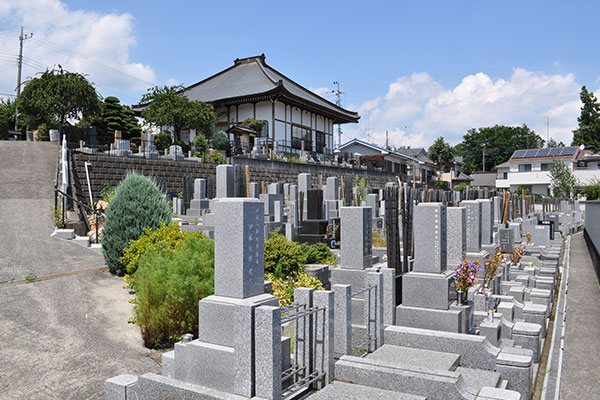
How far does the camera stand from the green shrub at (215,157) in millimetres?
25734

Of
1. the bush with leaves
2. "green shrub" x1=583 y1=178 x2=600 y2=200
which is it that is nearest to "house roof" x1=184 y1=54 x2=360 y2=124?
the bush with leaves

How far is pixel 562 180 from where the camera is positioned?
45.3 meters

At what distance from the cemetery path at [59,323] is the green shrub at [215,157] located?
13.7 meters

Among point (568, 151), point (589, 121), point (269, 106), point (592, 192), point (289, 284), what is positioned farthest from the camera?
point (589, 121)

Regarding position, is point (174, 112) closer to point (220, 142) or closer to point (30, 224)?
point (220, 142)

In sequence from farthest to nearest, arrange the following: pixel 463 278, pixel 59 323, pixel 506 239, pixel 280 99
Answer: pixel 280 99 < pixel 506 239 < pixel 463 278 < pixel 59 323

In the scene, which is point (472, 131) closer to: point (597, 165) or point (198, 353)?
point (597, 165)

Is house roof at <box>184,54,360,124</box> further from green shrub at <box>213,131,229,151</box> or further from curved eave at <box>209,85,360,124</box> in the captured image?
Result: green shrub at <box>213,131,229,151</box>

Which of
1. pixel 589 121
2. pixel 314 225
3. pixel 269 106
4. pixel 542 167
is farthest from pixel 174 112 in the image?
pixel 589 121

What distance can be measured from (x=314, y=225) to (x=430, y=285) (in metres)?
7.34

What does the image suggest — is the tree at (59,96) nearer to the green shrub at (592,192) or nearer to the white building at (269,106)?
the white building at (269,106)

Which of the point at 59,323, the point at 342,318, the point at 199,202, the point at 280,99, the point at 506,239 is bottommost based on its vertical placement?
the point at 59,323

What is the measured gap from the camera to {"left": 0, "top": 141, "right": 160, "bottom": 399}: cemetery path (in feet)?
17.4

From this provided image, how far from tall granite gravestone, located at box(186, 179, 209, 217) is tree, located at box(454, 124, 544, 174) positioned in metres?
71.4
